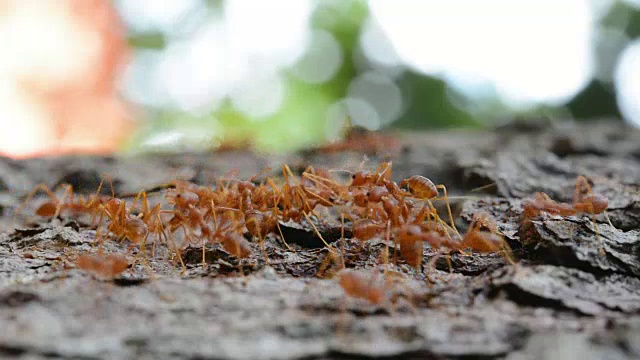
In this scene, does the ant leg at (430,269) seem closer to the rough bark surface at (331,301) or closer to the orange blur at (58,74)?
the rough bark surface at (331,301)

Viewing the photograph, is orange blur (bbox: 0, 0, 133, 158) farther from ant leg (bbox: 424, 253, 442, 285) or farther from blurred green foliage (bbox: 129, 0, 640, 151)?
ant leg (bbox: 424, 253, 442, 285)

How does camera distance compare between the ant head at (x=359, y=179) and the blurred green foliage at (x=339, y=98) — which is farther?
the blurred green foliage at (x=339, y=98)

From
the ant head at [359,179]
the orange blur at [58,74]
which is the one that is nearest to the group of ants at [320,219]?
the ant head at [359,179]

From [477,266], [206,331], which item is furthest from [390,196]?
[206,331]

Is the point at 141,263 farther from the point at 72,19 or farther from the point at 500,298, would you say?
the point at 72,19

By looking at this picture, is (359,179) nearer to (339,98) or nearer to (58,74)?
(58,74)

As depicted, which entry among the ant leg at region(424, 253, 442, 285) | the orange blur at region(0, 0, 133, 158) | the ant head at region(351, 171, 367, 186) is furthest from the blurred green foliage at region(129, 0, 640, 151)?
the ant leg at region(424, 253, 442, 285)

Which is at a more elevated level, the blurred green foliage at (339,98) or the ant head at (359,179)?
the blurred green foliage at (339,98)

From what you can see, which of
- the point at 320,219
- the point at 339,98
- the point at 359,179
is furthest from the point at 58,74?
the point at 339,98
